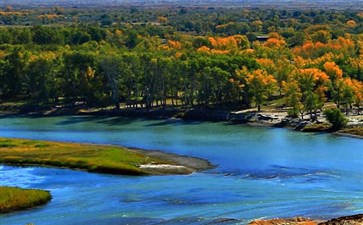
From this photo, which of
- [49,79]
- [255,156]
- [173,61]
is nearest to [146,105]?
[173,61]

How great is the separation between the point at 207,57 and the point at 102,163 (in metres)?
33.2

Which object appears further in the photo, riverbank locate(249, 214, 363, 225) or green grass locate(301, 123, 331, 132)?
green grass locate(301, 123, 331, 132)

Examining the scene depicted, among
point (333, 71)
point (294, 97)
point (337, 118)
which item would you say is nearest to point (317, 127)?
point (337, 118)

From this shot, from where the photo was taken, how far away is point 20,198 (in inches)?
1748

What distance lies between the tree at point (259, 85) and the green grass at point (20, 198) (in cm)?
3572

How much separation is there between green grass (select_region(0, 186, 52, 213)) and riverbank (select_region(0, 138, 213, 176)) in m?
8.42

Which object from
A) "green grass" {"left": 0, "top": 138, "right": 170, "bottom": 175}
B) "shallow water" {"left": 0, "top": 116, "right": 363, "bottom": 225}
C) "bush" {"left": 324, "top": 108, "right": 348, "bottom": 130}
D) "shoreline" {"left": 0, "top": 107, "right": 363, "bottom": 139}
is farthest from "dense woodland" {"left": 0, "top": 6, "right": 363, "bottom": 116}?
"green grass" {"left": 0, "top": 138, "right": 170, "bottom": 175}

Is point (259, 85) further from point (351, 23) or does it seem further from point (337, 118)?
point (351, 23)

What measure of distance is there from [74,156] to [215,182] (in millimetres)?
12317

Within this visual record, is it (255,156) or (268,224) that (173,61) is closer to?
(255,156)

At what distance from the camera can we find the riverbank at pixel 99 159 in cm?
5412

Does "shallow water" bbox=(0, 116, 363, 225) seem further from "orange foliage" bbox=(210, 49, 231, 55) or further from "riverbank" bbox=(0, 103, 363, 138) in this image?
"orange foliage" bbox=(210, 49, 231, 55)

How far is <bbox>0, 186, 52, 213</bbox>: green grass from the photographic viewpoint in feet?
143

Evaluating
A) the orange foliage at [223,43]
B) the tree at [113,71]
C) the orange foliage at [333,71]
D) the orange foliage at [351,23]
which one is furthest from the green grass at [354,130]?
the orange foliage at [351,23]
